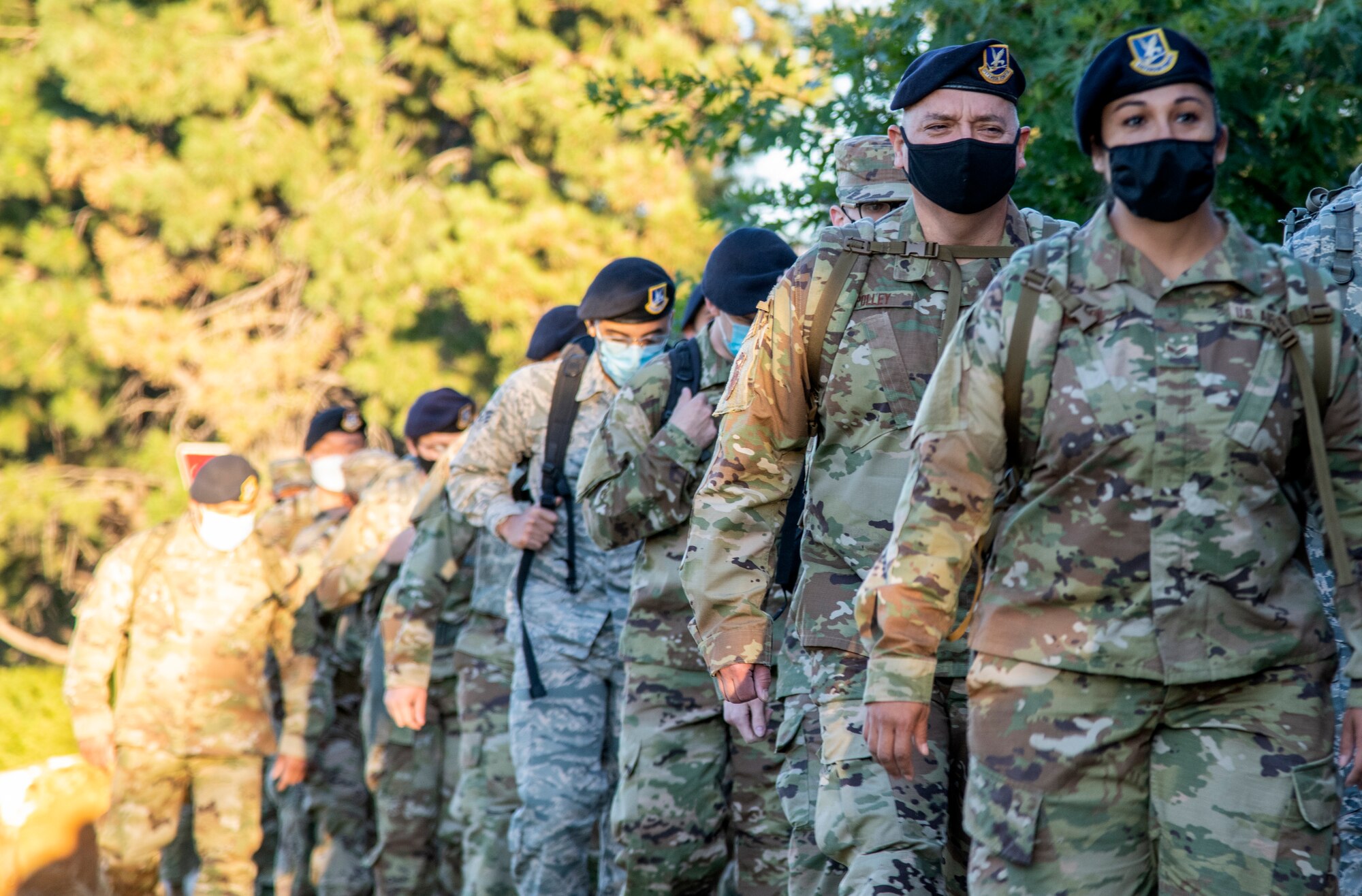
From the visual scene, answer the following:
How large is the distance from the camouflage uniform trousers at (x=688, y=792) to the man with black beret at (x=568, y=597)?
73cm

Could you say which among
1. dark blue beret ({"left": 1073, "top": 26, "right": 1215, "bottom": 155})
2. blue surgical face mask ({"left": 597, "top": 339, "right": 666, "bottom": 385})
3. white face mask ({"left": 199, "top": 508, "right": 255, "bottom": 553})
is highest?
dark blue beret ({"left": 1073, "top": 26, "right": 1215, "bottom": 155})

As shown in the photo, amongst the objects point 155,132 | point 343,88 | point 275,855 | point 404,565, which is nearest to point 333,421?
point 275,855

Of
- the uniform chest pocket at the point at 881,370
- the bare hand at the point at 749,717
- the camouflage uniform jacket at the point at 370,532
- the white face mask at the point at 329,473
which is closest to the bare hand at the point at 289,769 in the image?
the camouflage uniform jacket at the point at 370,532

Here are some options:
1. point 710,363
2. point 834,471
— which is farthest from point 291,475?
point 834,471

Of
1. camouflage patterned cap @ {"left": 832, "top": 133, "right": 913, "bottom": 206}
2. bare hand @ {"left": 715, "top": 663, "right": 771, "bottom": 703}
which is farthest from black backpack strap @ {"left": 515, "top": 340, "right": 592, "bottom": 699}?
bare hand @ {"left": 715, "top": 663, "right": 771, "bottom": 703}

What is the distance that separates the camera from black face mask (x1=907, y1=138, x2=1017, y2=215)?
4.14 metres

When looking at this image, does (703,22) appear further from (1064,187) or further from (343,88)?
(1064,187)

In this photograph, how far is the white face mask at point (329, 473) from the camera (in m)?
12.4

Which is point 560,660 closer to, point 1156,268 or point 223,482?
point 223,482

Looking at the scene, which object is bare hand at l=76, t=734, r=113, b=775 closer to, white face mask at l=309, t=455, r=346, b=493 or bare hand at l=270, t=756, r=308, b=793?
bare hand at l=270, t=756, r=308, b=793

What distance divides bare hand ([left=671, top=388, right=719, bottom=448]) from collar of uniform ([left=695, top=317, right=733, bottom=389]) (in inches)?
3.1

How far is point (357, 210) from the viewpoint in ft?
62.0

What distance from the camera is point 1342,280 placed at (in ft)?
15.8

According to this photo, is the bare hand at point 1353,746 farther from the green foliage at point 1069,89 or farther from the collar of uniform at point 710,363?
the green foliage at point 1069,89
